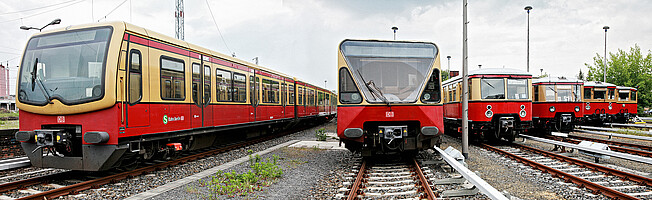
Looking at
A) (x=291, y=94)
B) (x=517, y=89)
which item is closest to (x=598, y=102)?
(x=517, y=89)

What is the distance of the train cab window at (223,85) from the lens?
1112 centimetres

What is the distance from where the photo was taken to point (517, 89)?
45.4 feet

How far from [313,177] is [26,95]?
5.68 metres

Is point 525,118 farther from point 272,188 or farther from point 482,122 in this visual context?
point 272,188

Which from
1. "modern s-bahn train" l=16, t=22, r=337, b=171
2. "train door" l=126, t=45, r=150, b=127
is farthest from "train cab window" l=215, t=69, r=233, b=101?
"train door" l=126, t=45, r=150, b=127

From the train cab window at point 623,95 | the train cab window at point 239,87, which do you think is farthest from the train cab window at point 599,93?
the train cab window at point 239,87

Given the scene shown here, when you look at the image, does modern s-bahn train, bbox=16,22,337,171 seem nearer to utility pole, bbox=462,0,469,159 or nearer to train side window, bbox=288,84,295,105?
utility pole, bbox=462,0,469,159

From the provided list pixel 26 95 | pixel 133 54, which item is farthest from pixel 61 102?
pixel 133 54

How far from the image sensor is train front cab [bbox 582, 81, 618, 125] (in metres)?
23.3

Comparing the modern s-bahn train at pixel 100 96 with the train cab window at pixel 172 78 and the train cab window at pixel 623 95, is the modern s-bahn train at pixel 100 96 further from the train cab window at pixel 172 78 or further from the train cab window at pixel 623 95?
the train cab window at pixel 623 95

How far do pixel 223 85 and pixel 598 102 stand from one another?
22.6 meters

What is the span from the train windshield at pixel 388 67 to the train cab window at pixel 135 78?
4.09m

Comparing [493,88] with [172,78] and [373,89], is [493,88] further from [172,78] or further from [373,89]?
[172,78]

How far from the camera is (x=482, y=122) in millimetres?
13648
